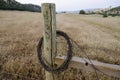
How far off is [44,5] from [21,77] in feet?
8.04

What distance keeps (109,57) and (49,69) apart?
3.60 metres

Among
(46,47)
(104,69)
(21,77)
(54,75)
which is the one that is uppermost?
(46,47)

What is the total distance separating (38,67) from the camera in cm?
487

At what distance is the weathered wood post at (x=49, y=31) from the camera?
281 cm

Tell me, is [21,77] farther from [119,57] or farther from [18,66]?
[119,57]

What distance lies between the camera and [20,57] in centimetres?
555

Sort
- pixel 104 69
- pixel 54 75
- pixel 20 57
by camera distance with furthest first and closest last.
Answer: pixel 20 57
pixel 54 75
pixel 104 69

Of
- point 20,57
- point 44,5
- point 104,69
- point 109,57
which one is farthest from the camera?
point 109,57

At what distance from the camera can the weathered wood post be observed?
2814mm

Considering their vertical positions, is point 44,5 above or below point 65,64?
above

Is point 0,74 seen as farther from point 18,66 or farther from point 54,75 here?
point 54,75

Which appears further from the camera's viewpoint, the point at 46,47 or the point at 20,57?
the point at 20,57

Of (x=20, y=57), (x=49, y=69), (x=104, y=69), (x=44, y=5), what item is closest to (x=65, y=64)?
(x=49, y=69)

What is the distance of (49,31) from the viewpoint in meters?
2.87
